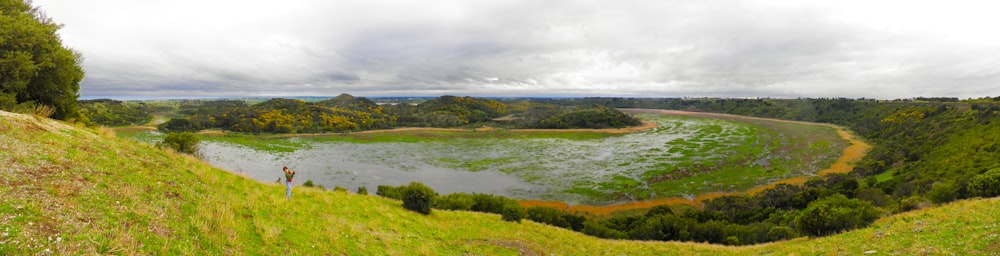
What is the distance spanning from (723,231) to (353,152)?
6679 centimetres

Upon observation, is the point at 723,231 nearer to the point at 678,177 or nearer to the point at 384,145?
the point at 678,177

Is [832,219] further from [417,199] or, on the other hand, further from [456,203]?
[456,203]

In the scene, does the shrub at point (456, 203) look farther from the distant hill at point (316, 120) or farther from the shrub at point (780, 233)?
the distant hill at point (316, 120)

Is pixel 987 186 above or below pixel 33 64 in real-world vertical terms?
below

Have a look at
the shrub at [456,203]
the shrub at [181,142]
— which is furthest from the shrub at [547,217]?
the shrub at [181,142]

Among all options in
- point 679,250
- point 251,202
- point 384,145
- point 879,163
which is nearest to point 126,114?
point 384,145

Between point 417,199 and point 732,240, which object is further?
point 732,240

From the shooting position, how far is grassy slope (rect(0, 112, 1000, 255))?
649 cm

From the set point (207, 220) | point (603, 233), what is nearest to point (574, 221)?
point (603, 233)

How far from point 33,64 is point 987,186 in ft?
179

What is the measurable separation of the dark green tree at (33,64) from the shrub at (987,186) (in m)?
52.8

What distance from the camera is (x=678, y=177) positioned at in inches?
1971

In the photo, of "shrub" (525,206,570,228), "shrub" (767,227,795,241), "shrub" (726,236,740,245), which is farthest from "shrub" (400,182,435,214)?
"shrub" (767,227,795,241)

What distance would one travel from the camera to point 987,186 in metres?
22.4
